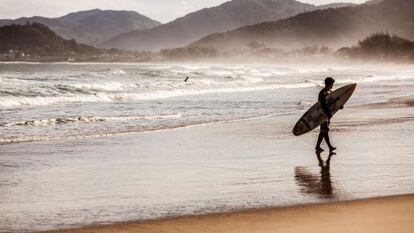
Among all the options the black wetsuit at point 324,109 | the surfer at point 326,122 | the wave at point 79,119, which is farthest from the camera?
the wave at point 79,119

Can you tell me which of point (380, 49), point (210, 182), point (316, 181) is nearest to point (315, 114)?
point (316, 181)

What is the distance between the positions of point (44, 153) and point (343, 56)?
166974 mm

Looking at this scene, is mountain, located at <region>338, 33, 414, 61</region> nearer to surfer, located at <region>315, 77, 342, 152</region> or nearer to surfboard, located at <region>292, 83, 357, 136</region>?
surfboard, located at <region>292, 83, 357, 136</region>

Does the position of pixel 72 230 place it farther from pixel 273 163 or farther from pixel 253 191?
pixel 273 163

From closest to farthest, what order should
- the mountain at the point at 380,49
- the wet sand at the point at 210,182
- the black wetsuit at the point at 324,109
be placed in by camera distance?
the wet sand at the point at 210,182, the black wetsuit at the point at 324,109, the mountain at the point at 380,49

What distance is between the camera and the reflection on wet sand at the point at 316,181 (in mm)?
8078

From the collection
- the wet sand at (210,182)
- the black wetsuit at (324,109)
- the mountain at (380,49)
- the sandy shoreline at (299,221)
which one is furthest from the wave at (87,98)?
the mountain at (380,49)

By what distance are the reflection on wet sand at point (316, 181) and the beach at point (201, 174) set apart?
0.05 feet

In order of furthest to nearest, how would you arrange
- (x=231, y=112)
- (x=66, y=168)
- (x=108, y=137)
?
(x=231, y=112)
(x=108, y=137)
(x=66, y=168)

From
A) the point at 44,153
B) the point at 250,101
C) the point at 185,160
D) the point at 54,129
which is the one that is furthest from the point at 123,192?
the point at 250,101

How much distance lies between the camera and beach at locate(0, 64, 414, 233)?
6.68m

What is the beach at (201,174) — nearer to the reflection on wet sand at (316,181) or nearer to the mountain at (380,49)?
the reflection on wet sand at (316,181)

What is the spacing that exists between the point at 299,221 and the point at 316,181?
243cm

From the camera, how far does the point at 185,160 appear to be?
1072 cm
